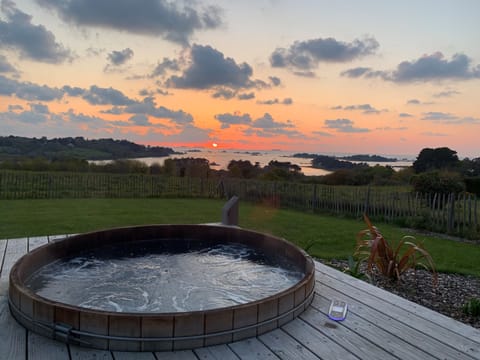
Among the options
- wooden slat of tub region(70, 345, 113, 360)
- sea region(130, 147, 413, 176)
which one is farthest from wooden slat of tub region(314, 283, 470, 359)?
sea region(130, 147, 413, 176)

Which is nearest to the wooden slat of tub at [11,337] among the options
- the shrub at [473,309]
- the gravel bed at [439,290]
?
the gravel bed at [439,290]

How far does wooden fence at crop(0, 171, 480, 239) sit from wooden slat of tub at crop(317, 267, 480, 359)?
5576mm

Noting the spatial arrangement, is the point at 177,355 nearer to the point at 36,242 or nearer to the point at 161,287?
the point at 161,287

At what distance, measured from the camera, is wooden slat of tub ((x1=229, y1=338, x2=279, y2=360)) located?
63.7 inches

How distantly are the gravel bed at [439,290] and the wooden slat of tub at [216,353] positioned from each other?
91.8 inches

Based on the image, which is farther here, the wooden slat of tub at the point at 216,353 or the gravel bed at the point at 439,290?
the gravel bed at the point at 439,290

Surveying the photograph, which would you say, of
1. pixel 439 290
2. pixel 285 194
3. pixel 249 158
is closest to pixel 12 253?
pixel 439 290

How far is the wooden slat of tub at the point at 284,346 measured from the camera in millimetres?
1640

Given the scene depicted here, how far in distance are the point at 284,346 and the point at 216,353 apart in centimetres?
37

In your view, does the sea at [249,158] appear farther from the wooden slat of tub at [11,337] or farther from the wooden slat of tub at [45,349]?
the wooden slat of tub at [45,349]

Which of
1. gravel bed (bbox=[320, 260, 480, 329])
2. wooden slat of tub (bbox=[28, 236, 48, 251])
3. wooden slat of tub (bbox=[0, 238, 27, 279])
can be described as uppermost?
wooden slat of tub (bbox=[28, 236, 48, 251])

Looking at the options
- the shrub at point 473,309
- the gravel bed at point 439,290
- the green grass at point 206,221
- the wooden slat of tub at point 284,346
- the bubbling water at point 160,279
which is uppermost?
the wooden slat of tub at point 284,346

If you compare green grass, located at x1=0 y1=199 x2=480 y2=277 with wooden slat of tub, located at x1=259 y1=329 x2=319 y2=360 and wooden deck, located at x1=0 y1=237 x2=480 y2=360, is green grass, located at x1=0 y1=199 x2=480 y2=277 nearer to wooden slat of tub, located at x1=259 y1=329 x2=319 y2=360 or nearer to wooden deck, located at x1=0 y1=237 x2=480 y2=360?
A: wooden deck, located at x1=0 y1=237 x2=480 y2=360

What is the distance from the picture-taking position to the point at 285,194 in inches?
436
